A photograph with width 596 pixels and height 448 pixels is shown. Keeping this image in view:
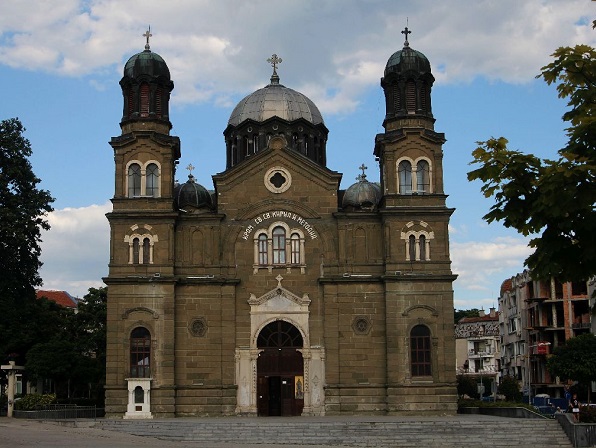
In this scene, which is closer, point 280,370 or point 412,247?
point 280,370

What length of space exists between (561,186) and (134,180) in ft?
117

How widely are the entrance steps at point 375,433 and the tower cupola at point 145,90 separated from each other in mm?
17251

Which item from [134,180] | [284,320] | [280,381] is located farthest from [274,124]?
[280,381]

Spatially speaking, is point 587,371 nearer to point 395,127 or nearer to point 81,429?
point 395,127

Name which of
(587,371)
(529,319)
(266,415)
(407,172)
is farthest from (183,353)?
(529,319)

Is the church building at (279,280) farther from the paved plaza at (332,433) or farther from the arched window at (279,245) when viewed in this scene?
the paved plaza at (332,433)

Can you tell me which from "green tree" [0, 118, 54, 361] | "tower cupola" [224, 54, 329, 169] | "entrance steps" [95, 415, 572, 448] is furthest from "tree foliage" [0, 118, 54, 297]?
"entrance steps" [95, 415, 572, 448]

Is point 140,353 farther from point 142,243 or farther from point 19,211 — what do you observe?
point 19,211

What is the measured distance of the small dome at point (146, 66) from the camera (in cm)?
4788

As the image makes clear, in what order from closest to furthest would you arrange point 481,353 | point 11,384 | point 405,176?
point 405,176 → point 11,384 → point 481,353

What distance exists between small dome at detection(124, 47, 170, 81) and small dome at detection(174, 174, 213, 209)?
622 centimetres

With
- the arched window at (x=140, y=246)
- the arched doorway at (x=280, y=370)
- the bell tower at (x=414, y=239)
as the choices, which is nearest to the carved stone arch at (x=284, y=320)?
the arched doorway at (x=280, y=370)

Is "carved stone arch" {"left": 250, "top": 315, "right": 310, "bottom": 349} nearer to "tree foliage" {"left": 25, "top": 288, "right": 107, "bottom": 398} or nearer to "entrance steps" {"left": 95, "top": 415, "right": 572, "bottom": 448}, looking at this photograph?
"entrance steps" {"left": 95, "top": 415, "right": 572, "bottom": 448}

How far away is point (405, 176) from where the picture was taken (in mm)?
47344
